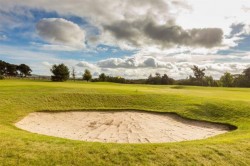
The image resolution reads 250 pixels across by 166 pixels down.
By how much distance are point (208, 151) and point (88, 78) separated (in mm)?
95592

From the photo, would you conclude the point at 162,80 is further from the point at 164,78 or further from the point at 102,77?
the point at 102,77

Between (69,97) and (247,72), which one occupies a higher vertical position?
(247,72)

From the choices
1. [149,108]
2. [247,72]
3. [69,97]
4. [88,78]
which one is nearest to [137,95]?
[149,108]

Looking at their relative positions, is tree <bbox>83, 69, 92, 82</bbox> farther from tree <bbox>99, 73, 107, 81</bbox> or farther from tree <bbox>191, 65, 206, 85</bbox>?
tree <bbox>191, 65, 206, 85</bbox>

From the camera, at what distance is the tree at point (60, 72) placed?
276ft

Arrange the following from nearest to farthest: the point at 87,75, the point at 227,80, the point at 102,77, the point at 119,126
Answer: the point at 119,126 < the point at 87,75 < the point at 227,80 < the point at 102,77

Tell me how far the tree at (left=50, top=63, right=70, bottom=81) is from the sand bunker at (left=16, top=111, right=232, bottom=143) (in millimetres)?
60900

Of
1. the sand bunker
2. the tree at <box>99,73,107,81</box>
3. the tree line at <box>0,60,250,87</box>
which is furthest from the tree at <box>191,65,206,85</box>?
the sand bunker

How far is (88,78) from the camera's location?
105375 mm

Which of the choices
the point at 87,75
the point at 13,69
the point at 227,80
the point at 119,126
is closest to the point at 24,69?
the point at 13,69

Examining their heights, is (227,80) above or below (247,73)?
below

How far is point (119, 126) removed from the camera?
20438 mm

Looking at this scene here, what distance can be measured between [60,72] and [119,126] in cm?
6731

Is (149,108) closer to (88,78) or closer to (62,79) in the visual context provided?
(62,79)
